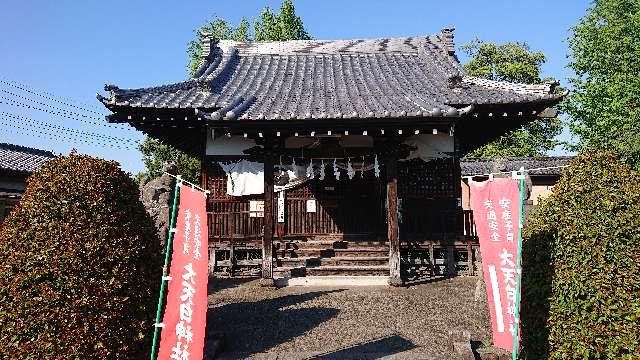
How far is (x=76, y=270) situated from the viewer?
4117mm

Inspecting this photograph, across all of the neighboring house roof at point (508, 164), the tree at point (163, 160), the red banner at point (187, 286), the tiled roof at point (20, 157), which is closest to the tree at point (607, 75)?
the neighboring house roof at point (508, 164)

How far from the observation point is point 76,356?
3.94m

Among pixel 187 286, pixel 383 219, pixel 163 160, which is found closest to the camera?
pixel 187 286

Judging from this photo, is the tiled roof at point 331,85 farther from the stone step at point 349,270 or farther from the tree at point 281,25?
the tree at point 281,25

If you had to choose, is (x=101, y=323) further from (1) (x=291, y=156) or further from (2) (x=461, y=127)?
(2) (x=461, y=127)

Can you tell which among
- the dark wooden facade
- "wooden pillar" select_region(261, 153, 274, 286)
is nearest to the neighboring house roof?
the dark wooden facade

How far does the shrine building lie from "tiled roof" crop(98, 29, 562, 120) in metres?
0.05

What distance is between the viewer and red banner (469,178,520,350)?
4.52 metres

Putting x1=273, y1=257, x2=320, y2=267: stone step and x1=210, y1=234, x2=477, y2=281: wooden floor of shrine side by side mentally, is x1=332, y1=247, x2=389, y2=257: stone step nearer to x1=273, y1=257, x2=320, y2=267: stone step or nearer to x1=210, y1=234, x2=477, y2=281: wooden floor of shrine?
x1=210, y1=234, x2=477, y2=281: wooden floor of shrine

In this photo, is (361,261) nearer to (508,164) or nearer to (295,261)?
(295,261)

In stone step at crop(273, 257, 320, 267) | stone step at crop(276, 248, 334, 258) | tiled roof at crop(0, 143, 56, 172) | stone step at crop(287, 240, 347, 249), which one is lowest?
stone step at crop(273, 257, 320, 267)

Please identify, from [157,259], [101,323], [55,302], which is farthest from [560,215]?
[55,302]

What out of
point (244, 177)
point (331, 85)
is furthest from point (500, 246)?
point (331, 85)

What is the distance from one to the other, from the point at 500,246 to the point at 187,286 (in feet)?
11.5
